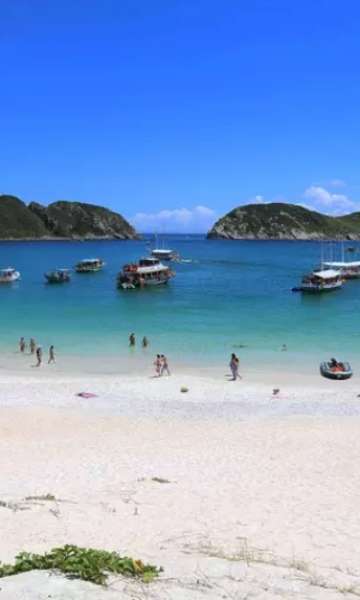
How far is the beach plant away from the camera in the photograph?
772 centimetres

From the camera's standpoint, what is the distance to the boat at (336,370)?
108 ft

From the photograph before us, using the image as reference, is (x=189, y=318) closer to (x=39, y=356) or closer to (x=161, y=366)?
(x=39, y=356)

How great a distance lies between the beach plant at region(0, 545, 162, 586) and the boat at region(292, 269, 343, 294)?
69.7 metres

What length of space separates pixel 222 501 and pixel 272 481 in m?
2.13

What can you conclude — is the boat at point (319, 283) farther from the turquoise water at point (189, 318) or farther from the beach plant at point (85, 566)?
the beach plant at point (85, 566)

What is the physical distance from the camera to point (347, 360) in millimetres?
38031

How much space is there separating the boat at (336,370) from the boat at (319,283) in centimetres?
4220

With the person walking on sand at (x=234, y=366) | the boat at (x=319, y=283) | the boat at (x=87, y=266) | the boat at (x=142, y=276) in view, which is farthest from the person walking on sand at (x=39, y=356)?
the boat at (x=87, y=266)

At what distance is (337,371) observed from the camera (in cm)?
3325

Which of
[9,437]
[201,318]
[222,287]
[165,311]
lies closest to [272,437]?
[9,437]

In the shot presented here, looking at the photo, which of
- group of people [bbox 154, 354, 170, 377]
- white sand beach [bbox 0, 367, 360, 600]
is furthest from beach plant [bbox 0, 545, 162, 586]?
group of people [bbox 154, 354, 170, 377]

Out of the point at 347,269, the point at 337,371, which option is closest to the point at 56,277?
the point at 347,269

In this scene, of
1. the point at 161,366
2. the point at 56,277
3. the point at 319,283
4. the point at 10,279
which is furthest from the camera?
the point at 10,279

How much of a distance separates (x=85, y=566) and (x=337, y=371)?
27.1 meters
